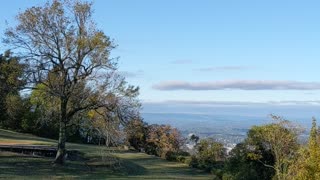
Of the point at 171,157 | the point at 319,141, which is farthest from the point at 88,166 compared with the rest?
the point at 171,157

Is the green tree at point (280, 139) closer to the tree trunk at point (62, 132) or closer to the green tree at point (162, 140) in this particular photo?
the tree trunk at point (62, 132)

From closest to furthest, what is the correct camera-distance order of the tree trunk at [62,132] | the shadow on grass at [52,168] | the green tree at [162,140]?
the shadow on grass at [52,168]
the tree trunk at [62,132]
the green tree at [162,140]

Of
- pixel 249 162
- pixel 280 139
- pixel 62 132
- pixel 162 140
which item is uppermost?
pixel 62 132

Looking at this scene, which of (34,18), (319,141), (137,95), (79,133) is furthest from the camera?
(79,133)

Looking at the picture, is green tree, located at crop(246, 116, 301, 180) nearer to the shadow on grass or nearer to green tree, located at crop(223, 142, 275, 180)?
green tree, located at crop(223, 142, 275, 180)

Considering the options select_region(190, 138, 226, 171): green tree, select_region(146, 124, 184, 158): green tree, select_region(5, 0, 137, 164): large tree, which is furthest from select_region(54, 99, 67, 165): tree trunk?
select_region(146, 124, 184, 158): green tree

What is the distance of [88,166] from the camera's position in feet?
95.2

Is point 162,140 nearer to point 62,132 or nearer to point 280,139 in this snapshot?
point 280,139

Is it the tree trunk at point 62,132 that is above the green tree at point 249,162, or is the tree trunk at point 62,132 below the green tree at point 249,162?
above

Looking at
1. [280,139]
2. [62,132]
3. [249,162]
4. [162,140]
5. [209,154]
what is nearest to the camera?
[62,132]

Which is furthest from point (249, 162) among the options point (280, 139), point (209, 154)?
point (209, 154)

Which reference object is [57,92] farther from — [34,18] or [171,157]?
[171,157]

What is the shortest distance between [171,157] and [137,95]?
21.7 m

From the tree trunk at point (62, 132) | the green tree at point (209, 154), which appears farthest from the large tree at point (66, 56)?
the green tree at point (209, 154)
